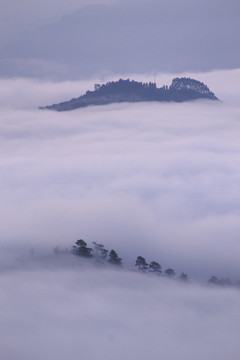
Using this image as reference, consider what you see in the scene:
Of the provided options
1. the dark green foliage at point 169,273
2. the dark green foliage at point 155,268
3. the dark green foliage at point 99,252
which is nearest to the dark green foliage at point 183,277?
the dark green foliage at point 169,273

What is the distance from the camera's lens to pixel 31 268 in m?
59.9

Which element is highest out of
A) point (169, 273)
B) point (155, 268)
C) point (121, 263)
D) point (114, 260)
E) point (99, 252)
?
point (99, 252)

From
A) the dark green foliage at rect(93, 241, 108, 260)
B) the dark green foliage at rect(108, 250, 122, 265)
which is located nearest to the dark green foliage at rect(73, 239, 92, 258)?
the dark green foliage at rect(93, 241, 108, 260)

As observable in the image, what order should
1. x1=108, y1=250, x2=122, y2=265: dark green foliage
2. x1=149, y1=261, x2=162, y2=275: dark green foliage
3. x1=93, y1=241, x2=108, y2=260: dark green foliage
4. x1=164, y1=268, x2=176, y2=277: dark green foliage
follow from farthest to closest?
x1=164, y1=268, x2=176, y2=277: dark green foliage
x1=149, y1=261, x2=162, y2=275: dark green foliage
x1=93, y1=241, x2=108, y2=260: dark green foliage
x1=108, y1=250, x2=122, y2=265: dark green foliage

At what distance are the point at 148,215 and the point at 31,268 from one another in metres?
42.2

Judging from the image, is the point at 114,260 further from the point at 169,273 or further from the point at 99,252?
the point at 169,273

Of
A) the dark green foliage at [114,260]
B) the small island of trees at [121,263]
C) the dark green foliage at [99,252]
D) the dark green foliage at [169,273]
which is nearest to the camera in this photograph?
the small island of trees at [121,263]

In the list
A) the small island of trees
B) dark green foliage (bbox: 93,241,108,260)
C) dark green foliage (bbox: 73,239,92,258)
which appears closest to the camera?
the small island of trees

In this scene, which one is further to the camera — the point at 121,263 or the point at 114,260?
the point at 114,260

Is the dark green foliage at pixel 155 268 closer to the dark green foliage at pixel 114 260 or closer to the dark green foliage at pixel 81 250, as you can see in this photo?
the dark green foliage at pixel 114 260

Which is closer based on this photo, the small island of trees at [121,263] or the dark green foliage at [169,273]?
the small island of trees at [121,263]

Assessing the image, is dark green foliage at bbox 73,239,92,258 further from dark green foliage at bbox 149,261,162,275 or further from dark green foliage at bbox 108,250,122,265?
dark green foliage at bbox 149,261,162,275

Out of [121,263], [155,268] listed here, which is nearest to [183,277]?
[155,268]

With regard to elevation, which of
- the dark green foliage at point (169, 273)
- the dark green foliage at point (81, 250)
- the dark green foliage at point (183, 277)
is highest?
the dark green foliage at point (81, 250)
